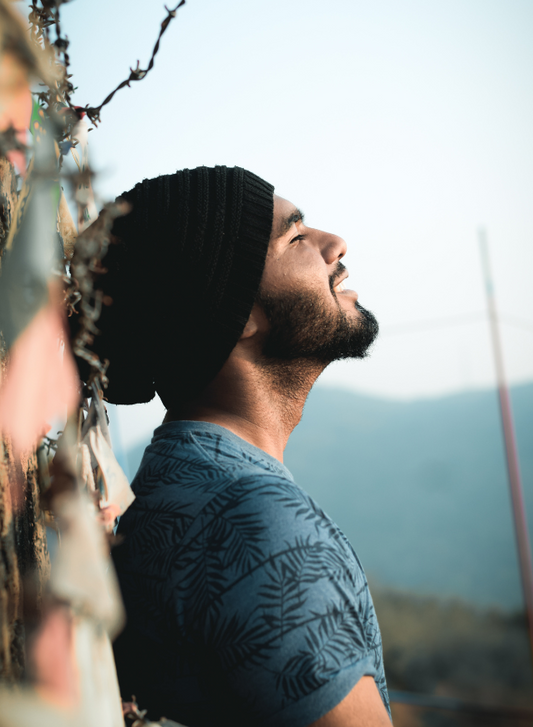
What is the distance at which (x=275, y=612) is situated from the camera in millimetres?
630

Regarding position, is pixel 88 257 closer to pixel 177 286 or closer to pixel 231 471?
pixel 231 471

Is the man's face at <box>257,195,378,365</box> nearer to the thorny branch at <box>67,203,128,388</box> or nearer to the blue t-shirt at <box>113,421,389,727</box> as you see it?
the blue t-shirt at <box>113,421,389,727</box>

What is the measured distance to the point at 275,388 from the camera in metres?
1.25

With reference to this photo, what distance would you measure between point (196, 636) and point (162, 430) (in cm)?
48

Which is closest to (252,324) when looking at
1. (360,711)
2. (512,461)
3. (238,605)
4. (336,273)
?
(336,273)

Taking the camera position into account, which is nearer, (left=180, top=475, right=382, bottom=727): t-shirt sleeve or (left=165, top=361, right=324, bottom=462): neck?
(left=180, top=475, right=382, bottom=727): t-shirt sleeve

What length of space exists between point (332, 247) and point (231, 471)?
2.40 feet

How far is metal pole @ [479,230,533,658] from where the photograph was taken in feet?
12.9

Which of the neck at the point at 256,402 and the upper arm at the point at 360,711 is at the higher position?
the neck at the point at 256,402

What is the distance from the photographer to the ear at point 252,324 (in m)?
1.22

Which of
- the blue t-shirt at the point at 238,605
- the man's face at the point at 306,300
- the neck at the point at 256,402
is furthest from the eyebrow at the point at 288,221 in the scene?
the blue t-shirt at the point at 238,605

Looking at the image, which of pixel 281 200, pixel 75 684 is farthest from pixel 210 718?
pixel 281 200

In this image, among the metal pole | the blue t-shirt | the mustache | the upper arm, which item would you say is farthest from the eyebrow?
the metal pole

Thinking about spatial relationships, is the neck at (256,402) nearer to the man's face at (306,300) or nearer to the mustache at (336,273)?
the man's face at (306,300)
